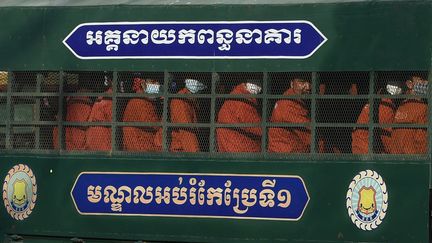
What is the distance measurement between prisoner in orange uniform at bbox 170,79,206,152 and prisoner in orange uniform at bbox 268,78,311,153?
67cm


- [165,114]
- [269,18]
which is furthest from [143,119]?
[269,18]

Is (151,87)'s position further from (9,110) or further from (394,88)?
(394,88)

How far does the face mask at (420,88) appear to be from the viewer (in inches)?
330

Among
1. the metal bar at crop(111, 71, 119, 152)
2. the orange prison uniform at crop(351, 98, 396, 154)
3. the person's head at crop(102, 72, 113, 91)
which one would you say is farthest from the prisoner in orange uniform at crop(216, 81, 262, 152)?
the person's head at crop(102, 72, 113, 91)

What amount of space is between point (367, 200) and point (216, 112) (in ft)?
4.85

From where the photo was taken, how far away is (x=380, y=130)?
849 cm

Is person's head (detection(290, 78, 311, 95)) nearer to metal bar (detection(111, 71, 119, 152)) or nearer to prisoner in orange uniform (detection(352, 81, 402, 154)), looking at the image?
prisoner in orange uniform (detection(352, 81, 402, 154))

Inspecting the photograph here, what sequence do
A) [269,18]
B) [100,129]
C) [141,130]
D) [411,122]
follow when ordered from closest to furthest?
[411,122] < [269,18] < [141,130] < [100,129]

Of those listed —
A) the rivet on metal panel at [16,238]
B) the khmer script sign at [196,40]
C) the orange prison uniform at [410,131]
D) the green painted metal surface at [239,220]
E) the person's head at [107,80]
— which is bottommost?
the rivet on metal panel at [16,238]

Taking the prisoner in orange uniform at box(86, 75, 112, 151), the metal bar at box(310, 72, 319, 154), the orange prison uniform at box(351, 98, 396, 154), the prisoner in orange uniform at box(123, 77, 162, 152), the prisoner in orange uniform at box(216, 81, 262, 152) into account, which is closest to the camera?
the orange prison uniform at box(351, 98, 396, 154)

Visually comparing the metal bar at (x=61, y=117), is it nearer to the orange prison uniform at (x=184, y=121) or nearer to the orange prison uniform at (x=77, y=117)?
the orange prison uniform at (x=77, y=117)

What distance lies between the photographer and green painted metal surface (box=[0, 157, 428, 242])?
8367 millimetres

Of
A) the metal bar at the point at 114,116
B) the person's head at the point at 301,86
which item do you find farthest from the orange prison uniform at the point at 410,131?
the metal bar at the point at 114,116

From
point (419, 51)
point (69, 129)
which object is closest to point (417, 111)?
point (419, 51)
